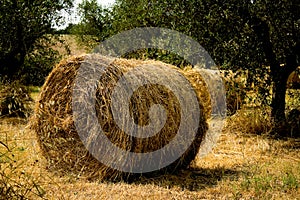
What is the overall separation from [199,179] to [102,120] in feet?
4.75

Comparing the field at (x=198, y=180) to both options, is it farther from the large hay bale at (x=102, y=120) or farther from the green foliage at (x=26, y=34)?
the green foliage at (x=26, y=34)

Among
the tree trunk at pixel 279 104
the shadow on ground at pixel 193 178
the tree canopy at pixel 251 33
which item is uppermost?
the tree canopy at pixel 251 33

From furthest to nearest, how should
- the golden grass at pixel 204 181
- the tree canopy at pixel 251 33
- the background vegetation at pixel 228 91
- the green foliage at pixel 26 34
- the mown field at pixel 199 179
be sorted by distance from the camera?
the green foliage at pixel 26 34
the tree canopy at pixel 251 33
the background vegetation at pixel 228 91
the golden grass at pixel 204 181
the mown field at pixel 199 179

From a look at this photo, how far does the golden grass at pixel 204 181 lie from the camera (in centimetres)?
475

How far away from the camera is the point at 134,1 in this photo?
671 inches

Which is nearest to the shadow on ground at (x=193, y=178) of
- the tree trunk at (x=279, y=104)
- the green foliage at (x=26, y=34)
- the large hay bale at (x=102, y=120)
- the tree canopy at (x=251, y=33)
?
the large hay bale at (x=102, y=120)

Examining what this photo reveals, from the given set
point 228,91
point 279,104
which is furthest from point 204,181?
point 228,91

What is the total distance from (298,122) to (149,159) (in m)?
4.57

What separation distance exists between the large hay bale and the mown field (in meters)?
0.17

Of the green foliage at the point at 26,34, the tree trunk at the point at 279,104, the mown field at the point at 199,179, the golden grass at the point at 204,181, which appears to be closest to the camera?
the mown field at the point at 199,179

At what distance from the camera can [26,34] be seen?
37.9 feet

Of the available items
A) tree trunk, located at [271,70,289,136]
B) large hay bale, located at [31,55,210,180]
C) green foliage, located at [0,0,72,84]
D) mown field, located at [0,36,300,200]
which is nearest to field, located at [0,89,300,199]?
mown field, located at [0,36,300,200]

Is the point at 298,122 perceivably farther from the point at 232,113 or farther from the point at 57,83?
the point at 57,83

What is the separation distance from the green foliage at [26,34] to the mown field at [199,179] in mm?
4964
